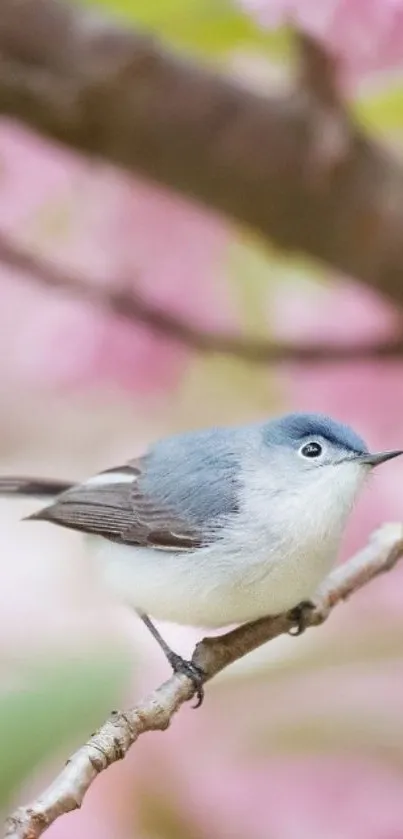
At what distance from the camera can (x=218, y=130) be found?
23.7 inches

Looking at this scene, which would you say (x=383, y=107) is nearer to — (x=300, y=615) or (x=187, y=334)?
(x=187, y=334)

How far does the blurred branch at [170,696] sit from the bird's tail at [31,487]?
0.16 metres

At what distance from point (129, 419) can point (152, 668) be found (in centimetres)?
39

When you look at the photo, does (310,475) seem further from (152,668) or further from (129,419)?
(129,419)

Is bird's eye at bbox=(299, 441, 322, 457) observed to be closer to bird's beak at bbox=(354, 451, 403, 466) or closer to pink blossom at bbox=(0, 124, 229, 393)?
bird's beak at bbox=(354, 451, 403, 466)

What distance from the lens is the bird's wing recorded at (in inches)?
21.4

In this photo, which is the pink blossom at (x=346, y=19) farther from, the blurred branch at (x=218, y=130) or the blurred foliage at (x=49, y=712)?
the blurred foliage at (x=49, y=712)

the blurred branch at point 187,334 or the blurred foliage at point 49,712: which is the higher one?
the blurred branch at point 187,334

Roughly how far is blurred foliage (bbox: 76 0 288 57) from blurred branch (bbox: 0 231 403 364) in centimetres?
14

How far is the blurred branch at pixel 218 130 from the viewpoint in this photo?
57 centimetres

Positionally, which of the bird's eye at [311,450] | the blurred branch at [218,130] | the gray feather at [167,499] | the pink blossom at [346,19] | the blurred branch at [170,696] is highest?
the blurred branch at [218,130]

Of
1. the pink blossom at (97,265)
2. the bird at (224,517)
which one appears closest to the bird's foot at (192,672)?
the bird at (224,517)

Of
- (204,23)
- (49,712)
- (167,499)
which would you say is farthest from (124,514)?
(204,23)

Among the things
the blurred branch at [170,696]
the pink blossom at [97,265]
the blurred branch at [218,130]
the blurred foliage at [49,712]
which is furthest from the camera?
the pink blossom at [97,265]
